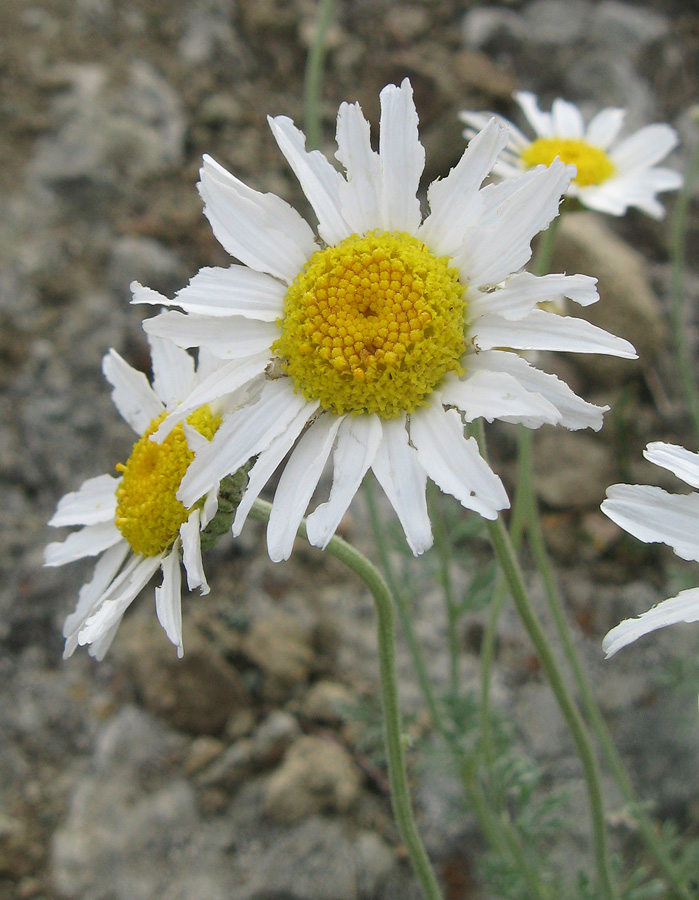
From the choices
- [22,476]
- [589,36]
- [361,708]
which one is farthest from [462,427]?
[589,36]

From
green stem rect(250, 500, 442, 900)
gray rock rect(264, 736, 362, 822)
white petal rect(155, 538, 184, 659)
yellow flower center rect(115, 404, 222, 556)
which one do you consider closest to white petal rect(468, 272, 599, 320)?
green stem rect(250, 500, 442, 900)

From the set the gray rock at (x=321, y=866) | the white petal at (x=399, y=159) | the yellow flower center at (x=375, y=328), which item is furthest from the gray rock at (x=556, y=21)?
the gray rock at (x=321, y=866)

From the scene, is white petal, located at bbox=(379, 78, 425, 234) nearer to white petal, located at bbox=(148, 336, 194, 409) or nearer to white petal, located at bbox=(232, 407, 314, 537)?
white petal, located at bbox=(232, 407, 314, 537)

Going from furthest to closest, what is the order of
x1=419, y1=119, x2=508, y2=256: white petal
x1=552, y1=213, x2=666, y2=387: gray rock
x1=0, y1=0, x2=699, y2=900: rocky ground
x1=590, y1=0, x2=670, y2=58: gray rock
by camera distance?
Result: x1=590, y1=0, x2=670, y2=58: gray rock, x1=552, y1=213, x2=666, y2=387: gray rock, x1=0, y1=0, x2=699, y2=900: rocky ground, x1=419, y1=119, x2=508, y2=256: white petal

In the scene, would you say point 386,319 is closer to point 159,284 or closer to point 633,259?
point 159,284

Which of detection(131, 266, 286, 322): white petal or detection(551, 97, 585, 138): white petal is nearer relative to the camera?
detection(131, 266, 286, 322): white petal
